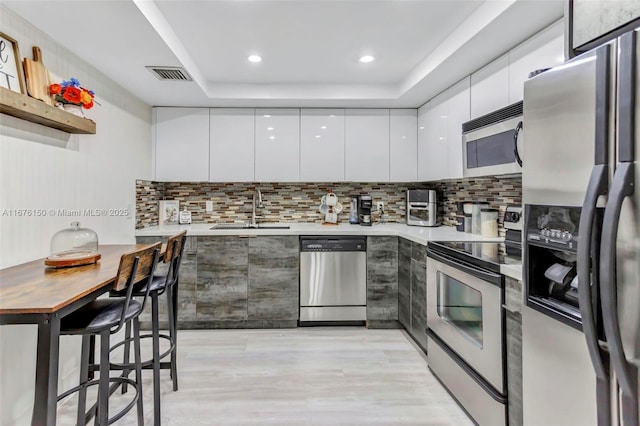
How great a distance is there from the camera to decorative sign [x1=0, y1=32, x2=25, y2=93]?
5.29 feet

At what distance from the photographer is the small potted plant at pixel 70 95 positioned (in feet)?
6.32

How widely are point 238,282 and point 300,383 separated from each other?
46.9 inches

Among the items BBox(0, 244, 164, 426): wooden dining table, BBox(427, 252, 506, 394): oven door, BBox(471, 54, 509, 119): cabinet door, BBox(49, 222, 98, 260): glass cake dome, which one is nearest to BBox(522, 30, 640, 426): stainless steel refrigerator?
BBox(427, 252, 506, 394): oven door

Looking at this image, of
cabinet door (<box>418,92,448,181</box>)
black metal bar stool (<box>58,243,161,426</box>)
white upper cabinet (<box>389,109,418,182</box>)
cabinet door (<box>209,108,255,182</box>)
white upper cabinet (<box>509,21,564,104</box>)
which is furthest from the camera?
white upper cabinet (<box>389,109,418,182</box>)

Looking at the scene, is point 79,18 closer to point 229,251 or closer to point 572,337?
point 229,251

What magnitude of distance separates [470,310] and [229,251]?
6.85ft

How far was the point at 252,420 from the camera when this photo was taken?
6.15ft

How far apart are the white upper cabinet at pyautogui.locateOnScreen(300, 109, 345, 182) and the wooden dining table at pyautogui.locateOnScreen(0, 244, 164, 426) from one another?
2303 millimetres

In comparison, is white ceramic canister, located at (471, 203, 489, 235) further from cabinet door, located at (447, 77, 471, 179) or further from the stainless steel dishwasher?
the stainless steel dishwasher

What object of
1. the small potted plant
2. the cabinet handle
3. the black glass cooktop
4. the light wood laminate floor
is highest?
the small potted plant

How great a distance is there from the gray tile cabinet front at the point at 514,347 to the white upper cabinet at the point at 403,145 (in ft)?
7.18

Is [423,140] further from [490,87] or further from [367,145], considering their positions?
[490,87]

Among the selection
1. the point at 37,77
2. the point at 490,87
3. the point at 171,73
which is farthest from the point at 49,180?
the point at 490,87

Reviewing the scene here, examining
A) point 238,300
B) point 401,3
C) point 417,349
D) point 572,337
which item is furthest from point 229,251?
point 572,337
